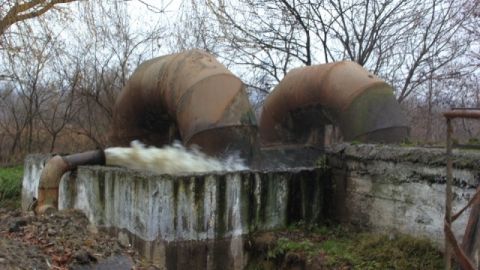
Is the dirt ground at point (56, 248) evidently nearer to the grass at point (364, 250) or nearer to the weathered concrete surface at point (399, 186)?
the grass at point (364, 250)

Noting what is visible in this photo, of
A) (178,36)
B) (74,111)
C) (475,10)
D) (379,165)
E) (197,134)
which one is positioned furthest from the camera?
(74,111)

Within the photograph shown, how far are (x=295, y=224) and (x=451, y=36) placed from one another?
39.7ft

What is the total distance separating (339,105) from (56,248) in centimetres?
571

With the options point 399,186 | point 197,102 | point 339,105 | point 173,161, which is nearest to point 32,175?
point 173,161

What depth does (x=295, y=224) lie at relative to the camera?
705cm

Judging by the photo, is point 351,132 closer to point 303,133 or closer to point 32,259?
point 303,133

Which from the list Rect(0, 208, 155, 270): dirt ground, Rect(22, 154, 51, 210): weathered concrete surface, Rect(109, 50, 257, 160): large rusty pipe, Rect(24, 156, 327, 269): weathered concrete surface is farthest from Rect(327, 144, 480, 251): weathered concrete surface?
Rect(22, 154, 51, 210): weathered concrete surface

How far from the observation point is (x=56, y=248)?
4.19 meters

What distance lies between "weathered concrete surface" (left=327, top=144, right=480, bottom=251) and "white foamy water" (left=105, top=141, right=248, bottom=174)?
1616 millimetres

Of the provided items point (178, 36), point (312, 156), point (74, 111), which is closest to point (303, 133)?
point (312, 156)

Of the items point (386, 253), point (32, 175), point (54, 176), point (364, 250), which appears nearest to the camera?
point (386, 253)

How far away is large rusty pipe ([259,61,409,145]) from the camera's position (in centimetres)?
858

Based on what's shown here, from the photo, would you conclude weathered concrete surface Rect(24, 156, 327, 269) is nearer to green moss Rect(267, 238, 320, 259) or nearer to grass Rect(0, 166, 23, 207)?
green moss Rect(267, 238, 320, 259)

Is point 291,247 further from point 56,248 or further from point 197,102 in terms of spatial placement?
point 56,248
